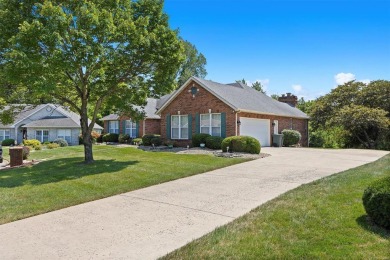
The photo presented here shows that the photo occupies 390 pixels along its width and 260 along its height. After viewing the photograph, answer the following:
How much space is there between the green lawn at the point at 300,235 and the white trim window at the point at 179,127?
16.0 metres

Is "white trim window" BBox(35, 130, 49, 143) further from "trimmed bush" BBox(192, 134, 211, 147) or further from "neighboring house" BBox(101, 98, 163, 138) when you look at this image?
"trimmed bush" BBox(192, 134, 211, 147)

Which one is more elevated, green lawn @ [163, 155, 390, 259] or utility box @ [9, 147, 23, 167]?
utility box @ [9, 147, 23, 167]

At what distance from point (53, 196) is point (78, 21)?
7178mm

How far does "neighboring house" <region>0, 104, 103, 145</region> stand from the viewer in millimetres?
33406

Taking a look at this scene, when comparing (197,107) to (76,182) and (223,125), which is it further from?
(76,182)

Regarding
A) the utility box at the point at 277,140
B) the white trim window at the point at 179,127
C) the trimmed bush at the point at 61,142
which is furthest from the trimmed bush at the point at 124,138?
the utility box at the point at 277,140

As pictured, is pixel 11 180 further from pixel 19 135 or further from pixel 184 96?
pixel 19 135

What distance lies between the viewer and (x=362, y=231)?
4598 mm

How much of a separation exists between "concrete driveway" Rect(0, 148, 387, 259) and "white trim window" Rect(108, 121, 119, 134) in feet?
77.9

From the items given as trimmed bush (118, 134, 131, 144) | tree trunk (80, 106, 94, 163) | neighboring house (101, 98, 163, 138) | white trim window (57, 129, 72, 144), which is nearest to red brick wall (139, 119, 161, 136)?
neighboring house (101, 98, 163, 138)

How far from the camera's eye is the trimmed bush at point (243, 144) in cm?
1634

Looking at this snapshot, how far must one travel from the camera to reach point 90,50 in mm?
11117

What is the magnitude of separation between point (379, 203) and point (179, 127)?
726 inches

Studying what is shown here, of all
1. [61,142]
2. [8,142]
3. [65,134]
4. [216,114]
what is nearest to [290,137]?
[216,114]
